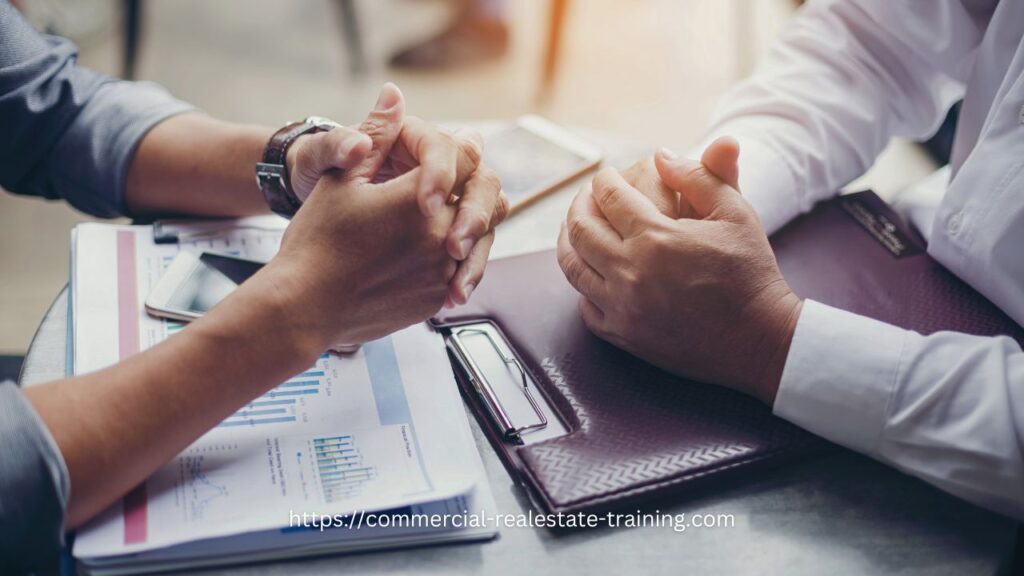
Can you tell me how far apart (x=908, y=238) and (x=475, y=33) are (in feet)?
7.77

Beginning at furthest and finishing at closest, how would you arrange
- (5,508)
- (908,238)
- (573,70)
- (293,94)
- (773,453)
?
(573,70) → (293,94) → (908,238) → (773,453) → (5,508)

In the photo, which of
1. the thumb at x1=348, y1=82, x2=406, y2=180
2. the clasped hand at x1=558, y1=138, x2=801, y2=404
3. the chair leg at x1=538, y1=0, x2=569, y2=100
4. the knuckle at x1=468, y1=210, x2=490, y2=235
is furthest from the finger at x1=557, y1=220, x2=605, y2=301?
the chair leg at x1=538, y1=0, x2=569, y2=100

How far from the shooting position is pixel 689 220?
839mm

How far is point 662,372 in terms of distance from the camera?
0.83 m

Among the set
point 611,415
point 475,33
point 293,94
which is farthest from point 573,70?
point 611,415

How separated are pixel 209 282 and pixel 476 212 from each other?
11.5 inches

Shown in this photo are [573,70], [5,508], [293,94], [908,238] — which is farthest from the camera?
[573,70]

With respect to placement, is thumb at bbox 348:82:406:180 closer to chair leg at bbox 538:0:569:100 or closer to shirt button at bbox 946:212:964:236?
shirt button at bbox 946:212:964:236

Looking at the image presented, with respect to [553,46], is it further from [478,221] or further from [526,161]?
[478,221]

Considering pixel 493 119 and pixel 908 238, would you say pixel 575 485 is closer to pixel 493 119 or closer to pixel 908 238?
pixel 908 238

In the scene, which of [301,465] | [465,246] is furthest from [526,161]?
[301,465]

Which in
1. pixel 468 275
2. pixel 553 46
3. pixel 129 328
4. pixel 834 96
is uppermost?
pixel 834 96

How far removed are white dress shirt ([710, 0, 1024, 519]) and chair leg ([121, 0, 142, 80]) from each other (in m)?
1.98

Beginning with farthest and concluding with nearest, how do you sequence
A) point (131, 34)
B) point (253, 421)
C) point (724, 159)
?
point (131, 34)
point (724, 159)
point (253, 421)
